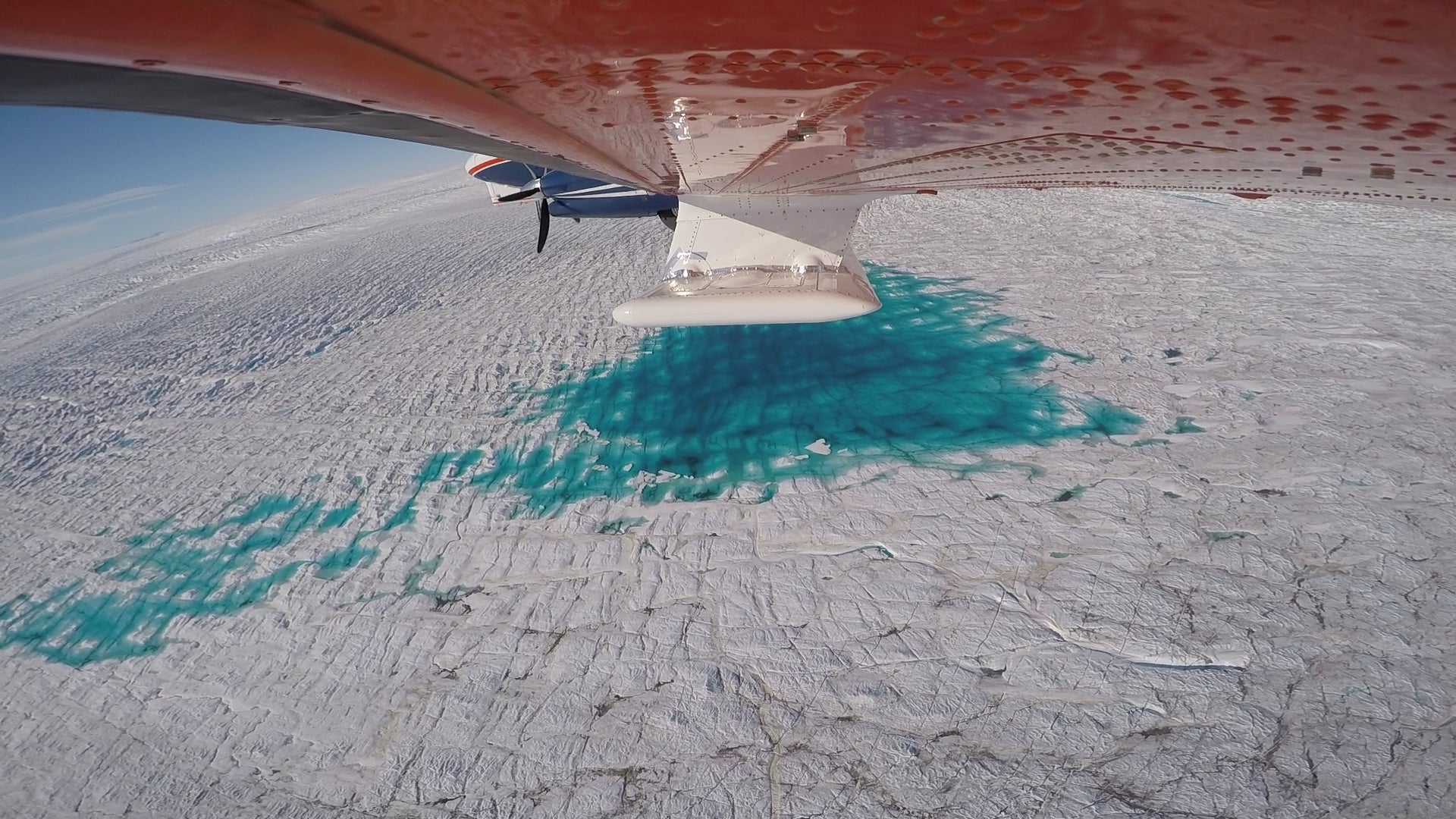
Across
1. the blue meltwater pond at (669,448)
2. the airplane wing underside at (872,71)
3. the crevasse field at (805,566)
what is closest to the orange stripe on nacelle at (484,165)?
the crevasse field at (805,566)

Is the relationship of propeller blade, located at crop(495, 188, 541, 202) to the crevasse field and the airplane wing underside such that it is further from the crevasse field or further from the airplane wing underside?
the airplane wing underside

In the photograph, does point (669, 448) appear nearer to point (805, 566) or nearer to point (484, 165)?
point (805, 566)

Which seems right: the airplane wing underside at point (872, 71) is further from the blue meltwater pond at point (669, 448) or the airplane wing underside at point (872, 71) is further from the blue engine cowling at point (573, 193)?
the blue engine cowling at point (573, 193)

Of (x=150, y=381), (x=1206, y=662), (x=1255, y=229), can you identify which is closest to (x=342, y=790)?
(x=1206, y=662)

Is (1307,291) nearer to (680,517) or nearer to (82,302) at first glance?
(680,517)

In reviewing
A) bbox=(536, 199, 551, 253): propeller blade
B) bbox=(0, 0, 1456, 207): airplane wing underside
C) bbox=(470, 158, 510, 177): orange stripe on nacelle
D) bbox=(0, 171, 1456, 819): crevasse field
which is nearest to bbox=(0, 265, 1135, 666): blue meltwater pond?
bbox=(0, 171, 1456, 819): crevasse field
